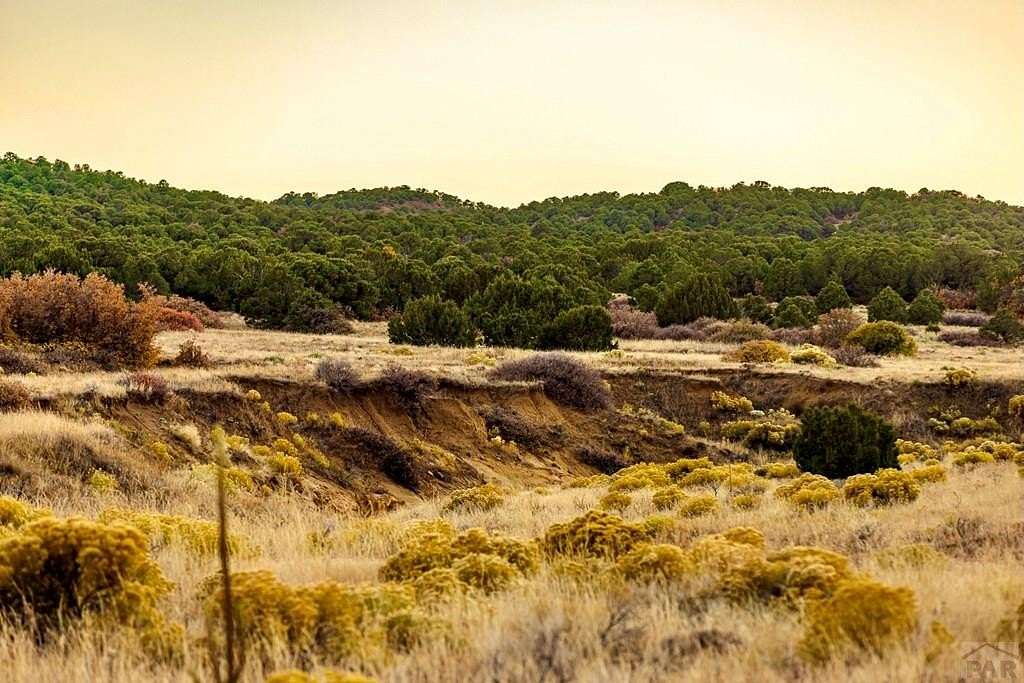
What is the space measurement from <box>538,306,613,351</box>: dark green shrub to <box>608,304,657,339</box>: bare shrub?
18.5 ft

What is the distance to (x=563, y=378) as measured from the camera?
2559cm

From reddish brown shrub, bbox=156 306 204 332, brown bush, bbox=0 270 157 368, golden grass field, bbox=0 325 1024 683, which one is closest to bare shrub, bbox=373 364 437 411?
brown bush, bbox=0 270 157 368

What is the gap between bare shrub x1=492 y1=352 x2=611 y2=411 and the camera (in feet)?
82.4

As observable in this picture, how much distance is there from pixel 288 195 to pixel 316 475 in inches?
5272

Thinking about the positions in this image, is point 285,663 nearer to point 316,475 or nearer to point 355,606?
point 355,606

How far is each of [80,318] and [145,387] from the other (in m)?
5.76

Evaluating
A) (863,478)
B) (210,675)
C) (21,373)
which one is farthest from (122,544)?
(21,373)

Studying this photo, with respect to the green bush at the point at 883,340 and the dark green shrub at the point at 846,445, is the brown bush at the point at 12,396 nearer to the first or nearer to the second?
the dark green shrub at the point at 846,445

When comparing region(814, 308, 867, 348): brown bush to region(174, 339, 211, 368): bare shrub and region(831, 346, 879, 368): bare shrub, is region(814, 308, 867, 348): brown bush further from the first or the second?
region(174, 339, 211, 368): bare shrub

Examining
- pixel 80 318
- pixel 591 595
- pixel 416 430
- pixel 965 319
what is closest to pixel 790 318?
pixel 965 319

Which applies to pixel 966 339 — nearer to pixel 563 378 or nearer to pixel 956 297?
pixel 956 297

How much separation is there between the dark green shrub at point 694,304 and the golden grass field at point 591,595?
30.7 metres

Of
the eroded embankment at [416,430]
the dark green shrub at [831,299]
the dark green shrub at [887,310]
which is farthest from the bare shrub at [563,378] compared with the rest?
the dark green shrub at [831,299]

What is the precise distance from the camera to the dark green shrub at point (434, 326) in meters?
32.3
